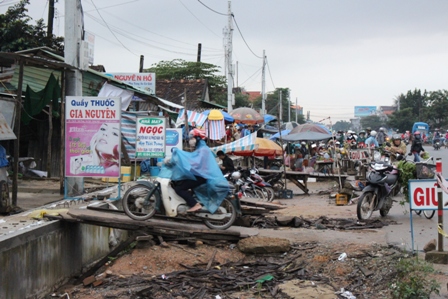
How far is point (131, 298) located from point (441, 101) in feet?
228

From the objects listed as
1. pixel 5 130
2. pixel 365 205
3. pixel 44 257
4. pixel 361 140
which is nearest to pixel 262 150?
pixel 365 205

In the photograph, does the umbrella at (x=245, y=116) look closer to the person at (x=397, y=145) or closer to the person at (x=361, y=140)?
the person at (x=361, y=140)

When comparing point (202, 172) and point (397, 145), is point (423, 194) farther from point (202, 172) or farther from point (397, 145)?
point (397, 145)

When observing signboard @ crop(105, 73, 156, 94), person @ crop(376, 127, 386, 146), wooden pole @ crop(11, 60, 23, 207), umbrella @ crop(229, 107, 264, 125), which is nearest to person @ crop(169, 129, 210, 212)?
wooden pole @ crop(11, 60, 23, 207)

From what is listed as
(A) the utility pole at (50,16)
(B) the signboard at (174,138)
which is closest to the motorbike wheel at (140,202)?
(B) the signboard at (174,138)

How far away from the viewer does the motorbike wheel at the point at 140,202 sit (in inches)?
370

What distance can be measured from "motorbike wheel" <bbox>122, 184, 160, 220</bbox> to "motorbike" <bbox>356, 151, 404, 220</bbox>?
456 cm

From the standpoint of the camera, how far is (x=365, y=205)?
11477mm

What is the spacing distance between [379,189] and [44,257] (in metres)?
7.28

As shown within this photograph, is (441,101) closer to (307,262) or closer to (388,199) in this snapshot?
(388,199)

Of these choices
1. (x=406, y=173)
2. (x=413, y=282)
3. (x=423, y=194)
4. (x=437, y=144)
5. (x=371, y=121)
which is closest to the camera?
(x=413, y=282)

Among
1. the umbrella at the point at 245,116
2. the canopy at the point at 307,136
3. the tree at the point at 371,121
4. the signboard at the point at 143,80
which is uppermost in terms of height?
the tree at the point at 371,121

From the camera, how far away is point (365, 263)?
765 centimetres

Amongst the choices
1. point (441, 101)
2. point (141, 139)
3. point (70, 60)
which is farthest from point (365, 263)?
point (441, 101)
